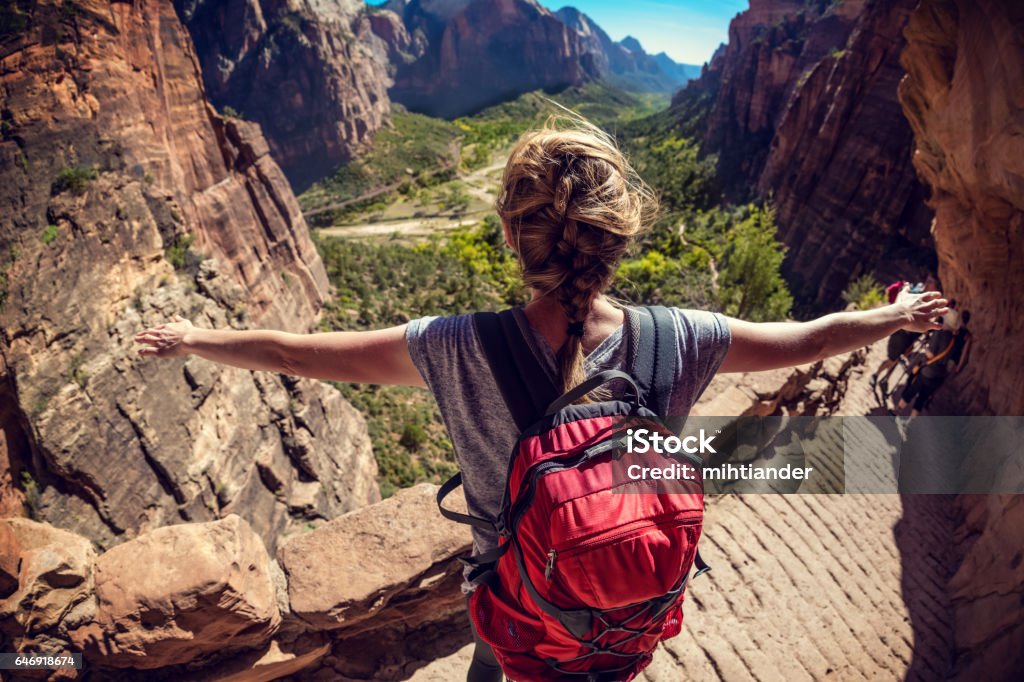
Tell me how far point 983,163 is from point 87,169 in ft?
40.1

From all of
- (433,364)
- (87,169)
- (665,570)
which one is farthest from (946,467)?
(87,169)

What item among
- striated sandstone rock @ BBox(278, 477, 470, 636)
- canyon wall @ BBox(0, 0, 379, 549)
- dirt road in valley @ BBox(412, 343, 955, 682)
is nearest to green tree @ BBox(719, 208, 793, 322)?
dirt road in valley @ BBox(412, 343, 955, 682)

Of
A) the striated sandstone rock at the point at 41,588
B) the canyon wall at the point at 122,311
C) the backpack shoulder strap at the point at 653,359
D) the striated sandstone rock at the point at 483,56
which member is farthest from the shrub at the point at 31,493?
the striated sandstone rock at the point at 483,56

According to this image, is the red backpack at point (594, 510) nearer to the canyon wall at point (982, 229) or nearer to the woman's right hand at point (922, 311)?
the woman's right hand at point (922, 311)

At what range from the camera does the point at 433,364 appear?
155 cm

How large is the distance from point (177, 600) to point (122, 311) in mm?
6654

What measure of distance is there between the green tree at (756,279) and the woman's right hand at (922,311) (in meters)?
16.4

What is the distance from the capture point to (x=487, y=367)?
1513mm

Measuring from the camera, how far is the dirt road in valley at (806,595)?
341 centimetres

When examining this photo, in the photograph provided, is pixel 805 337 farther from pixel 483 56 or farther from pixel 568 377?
pixel 483 56

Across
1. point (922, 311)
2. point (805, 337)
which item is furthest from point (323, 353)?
point (922, 311)

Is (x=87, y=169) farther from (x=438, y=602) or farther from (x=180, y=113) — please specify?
(x=438, y=602)

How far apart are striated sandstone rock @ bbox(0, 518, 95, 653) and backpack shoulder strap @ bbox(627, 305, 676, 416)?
339cm

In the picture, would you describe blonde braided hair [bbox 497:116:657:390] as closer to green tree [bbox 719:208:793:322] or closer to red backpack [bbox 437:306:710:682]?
red backpack [bbox 437:306:710:682]
